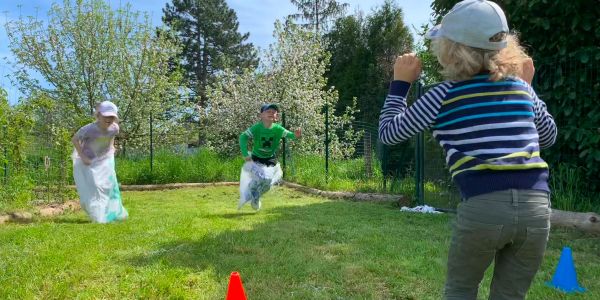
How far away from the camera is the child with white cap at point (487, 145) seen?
6.59 feet

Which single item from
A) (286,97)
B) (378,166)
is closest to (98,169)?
(378,166)

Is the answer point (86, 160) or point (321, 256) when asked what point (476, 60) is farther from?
point (86, 160)

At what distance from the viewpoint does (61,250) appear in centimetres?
474

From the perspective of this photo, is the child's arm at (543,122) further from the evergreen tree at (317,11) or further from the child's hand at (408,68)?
the evergreen tree at (317,11)

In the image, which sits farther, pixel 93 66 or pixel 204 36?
pixel 204 36

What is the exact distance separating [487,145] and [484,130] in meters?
0.06

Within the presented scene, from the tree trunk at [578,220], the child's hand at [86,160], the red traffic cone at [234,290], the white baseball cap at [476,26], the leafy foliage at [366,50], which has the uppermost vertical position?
the leafy foliage at [366,50]

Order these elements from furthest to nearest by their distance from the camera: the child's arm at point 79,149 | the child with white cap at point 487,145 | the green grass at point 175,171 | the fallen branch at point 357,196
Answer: the green grass at point 175,171 → the fallen branch at point 357,196 → the child's arm at point 79,149 → the child with white cap at point 487,145

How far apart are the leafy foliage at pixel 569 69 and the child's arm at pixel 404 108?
17.3ft

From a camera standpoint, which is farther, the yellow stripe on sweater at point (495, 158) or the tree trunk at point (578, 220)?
the tree trunk at point (578, 220)

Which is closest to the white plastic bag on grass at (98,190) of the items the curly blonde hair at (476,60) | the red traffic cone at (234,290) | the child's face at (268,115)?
the child's face at (268,115)

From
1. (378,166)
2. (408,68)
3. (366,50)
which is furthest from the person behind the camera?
(366,50)

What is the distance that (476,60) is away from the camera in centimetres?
207

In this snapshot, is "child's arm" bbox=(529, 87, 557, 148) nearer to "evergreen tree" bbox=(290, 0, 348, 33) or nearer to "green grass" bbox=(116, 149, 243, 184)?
"green grass" bbox=(116, 149, 243, 184)
